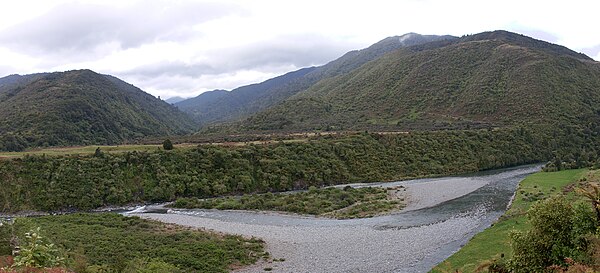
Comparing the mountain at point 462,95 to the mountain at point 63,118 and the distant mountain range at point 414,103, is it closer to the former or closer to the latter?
the distant mountain range at point 414,103

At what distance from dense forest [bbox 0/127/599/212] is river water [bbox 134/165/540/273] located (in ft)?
46.3

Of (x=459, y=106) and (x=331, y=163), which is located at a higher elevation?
(x=459, y=106)

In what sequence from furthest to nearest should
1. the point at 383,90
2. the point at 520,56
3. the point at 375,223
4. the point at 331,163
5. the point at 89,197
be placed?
the point at 383,90
the point at 520,56
the point at 331,163
the point at 89,197
the point at 375,223

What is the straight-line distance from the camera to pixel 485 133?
103 m

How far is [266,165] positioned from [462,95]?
101314 millimetres

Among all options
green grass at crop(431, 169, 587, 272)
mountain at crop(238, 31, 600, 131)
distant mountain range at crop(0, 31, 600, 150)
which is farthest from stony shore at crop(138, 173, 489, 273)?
mountain at crop(238, 31, 600, 131)

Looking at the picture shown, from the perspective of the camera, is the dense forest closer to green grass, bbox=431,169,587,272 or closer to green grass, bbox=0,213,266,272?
green grass, bbox=0,213,266,272

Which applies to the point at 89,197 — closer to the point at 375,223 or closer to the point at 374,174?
the point at 375,223

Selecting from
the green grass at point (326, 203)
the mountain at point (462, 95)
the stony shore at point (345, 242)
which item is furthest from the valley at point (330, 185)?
the mountain at point (462, 95)

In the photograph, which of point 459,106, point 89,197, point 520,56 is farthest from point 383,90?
point 89,197

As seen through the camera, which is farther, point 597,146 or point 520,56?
point 520,56

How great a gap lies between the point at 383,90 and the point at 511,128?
7493 cm

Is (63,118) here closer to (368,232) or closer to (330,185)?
(330,185)

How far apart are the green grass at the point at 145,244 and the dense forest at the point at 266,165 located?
62.5 feet
